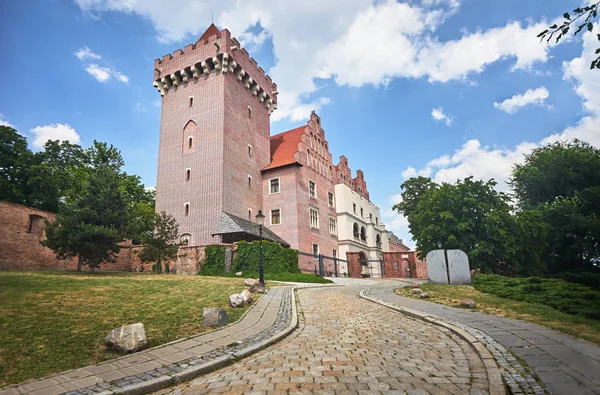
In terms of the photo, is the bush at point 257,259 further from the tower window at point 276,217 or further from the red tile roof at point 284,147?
the red tile roof at point 284,147

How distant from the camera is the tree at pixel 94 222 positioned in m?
19.1

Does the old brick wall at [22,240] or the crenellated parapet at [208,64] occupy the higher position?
the crenellated parapet at [208,64]

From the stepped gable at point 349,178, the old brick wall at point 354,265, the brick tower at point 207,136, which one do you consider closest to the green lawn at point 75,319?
the brick tower at point 207,136

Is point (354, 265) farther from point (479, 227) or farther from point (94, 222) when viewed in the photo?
point (94, 222)

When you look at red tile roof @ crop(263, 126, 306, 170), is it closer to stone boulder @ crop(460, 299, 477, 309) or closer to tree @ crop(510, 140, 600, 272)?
tree @ crop(510, 140, 600, 272)

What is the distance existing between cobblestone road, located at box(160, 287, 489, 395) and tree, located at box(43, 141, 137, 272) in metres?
15.5

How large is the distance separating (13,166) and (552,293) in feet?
137

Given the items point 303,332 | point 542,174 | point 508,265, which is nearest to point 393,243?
point 542,174

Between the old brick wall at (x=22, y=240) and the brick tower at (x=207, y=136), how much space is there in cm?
953

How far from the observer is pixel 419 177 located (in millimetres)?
47969

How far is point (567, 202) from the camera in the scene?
29.8 m

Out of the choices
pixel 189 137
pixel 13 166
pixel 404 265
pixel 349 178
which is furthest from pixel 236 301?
pixel 349 178

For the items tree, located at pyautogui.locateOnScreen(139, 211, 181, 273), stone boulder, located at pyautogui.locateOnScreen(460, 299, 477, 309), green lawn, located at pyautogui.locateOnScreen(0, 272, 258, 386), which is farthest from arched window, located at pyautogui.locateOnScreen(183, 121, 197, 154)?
stone boulder, located at pyautogui.locateOnScreen(460, 299, 477, 309)

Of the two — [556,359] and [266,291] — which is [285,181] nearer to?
[266,291]
